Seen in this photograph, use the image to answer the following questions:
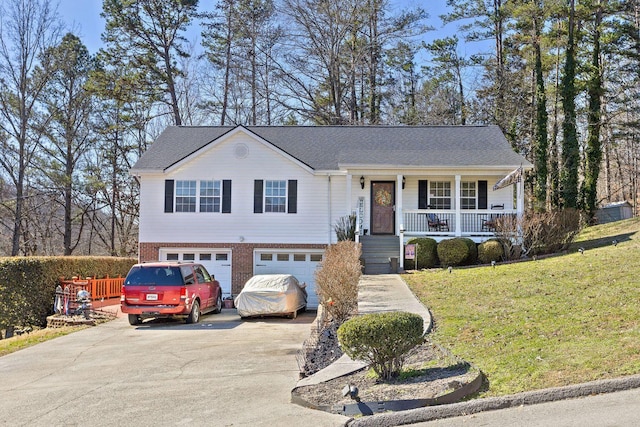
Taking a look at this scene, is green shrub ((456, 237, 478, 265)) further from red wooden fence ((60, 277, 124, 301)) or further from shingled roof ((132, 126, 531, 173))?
red wooden fence ((60, 277, 124, 301))

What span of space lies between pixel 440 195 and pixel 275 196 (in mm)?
6387

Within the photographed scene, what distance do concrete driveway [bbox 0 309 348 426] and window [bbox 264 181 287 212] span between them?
8.61m

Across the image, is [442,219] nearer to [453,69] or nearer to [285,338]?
[285,338]

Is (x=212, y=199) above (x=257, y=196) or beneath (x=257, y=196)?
beneath

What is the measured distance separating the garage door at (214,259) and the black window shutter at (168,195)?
1592mm

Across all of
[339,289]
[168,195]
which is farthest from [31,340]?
[168,195]

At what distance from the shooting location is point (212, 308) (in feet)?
58.0

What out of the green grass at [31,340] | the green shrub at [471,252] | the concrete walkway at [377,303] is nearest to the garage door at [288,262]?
the concrete walkway at [377,303]

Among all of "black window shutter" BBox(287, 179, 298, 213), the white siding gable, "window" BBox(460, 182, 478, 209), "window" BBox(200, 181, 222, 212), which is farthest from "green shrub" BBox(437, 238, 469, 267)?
"window" BBox(200, 181, 222, 212)

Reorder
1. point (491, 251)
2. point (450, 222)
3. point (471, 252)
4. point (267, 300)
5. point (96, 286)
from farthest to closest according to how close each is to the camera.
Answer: point (96, 286), point (450, 222), point (471, 252), point (491, 251), point (267, 300)

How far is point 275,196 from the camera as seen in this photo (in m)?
22.3

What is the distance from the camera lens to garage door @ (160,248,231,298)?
877 inches

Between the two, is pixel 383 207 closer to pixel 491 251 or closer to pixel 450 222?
pixel 450 222

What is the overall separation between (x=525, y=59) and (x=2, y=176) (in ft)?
107
